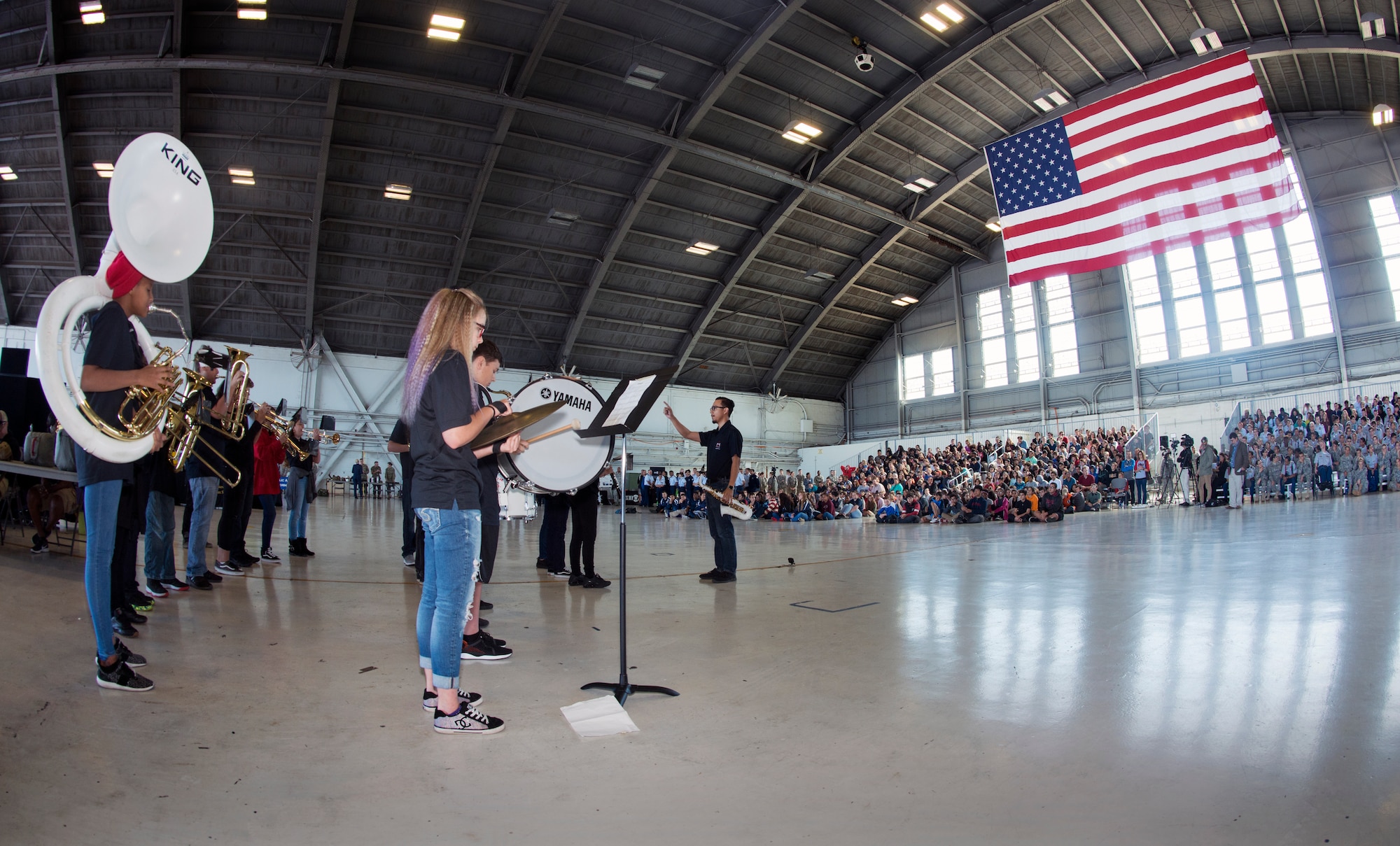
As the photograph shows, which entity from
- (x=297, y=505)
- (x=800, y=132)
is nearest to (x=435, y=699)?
(x=297, y=505)

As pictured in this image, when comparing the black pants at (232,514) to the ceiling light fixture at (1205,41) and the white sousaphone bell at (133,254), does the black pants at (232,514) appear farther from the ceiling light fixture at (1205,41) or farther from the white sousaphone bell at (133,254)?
the ceiling light fixture at (1205,41)

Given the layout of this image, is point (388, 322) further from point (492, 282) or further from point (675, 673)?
point (675, 673)

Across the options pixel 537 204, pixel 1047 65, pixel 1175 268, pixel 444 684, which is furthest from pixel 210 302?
pixel 1175 268

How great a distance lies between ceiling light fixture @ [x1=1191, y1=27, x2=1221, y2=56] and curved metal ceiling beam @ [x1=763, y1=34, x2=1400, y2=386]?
0.71m

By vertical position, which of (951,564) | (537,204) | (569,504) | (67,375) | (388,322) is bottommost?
(951,564)

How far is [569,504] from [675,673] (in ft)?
10.7

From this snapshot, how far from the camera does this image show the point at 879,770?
199 cm

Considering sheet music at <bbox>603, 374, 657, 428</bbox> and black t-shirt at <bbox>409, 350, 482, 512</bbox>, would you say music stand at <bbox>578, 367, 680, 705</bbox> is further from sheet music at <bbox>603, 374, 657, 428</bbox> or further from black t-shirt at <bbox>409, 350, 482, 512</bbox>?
black t-shirt at <bbox>409, 350, 482, 512</bbox>

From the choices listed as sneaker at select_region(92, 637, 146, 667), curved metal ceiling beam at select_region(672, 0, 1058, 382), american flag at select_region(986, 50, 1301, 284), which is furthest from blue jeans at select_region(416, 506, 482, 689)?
american flag at select_region(986, 50, 1301, 284)

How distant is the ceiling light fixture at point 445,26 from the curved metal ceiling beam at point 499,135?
1.76 meters

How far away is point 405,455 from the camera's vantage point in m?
6.06

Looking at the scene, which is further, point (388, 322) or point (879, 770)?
point (388, 322)

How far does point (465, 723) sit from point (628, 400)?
142 centimetres

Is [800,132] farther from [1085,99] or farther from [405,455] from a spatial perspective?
[405,455]
